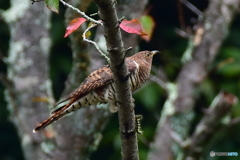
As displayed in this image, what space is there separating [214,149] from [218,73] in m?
0.92

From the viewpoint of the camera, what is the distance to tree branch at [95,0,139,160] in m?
1.86

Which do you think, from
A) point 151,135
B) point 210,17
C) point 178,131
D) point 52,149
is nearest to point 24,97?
point 52,149

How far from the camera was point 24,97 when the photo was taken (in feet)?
14.0

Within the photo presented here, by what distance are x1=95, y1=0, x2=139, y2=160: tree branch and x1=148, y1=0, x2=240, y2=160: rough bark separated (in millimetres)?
2070

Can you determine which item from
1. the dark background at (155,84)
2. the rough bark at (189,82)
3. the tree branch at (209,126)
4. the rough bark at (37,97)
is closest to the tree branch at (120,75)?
the rough bark at (37,97)

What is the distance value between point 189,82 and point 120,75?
274 cm

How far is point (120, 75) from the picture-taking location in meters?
2.13

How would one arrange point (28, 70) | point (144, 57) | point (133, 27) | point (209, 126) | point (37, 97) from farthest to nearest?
point (28, 70) → point (37, 97) → point (209, 126) → point (144, 57) → point (133, 27)

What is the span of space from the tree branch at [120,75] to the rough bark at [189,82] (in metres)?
2.07

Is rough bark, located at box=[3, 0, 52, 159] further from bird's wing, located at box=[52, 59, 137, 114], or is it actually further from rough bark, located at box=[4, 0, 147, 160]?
bird's wing, located at box=[52, 59, 137, 114]

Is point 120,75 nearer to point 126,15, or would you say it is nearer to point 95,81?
point 95,81

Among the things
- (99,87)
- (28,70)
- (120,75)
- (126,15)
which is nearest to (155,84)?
(28,70)

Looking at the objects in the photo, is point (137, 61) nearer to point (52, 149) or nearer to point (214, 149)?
point (52, 149)

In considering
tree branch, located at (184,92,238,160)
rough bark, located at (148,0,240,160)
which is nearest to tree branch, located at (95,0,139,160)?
tree branch, located at (184,92,238,160)
